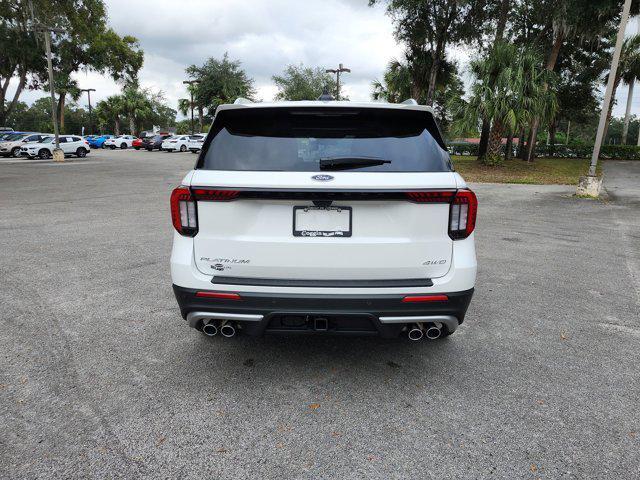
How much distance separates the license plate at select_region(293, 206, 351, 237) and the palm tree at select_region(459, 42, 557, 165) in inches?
776

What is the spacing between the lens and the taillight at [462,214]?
281cm

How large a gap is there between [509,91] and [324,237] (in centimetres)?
2045

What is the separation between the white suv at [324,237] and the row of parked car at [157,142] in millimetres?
36478

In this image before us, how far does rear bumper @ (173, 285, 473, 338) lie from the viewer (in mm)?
2762

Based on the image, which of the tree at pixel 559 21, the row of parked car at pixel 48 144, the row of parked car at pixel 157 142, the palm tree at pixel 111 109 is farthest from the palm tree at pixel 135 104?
the tree at pixel 559 21

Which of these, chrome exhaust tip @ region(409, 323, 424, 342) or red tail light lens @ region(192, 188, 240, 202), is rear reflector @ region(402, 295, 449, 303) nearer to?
chrome exhaust tip @ region(409, 323, 424, 342)

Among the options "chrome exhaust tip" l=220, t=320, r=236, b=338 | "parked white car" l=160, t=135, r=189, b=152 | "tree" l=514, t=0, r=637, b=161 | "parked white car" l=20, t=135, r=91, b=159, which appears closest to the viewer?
"chrome exhaust tip" l=220, t=320, r=236, b=338

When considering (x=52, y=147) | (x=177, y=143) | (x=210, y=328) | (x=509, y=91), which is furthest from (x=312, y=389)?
(x=177, y=143)

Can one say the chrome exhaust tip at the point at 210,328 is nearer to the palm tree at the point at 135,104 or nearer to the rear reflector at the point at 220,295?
the rear reflector at the point at 220,295

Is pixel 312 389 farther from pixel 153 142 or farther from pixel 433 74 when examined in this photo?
pixel 153 142

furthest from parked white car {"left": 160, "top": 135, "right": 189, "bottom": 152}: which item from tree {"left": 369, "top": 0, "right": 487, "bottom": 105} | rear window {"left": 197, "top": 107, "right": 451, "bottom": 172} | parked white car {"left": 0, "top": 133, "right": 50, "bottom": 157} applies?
rear window {"left": 197, "top": 107, "right": 451, "bottom": 172}

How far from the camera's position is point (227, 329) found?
295 cm

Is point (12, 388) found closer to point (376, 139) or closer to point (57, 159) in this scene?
point (376, 139)

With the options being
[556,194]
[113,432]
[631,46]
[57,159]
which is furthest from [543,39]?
[113,432]
